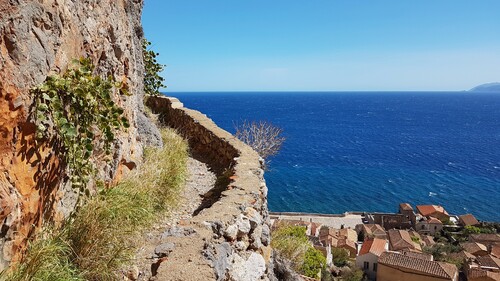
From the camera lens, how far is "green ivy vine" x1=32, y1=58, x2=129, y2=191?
3.23 meters

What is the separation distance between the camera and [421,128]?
108 meters

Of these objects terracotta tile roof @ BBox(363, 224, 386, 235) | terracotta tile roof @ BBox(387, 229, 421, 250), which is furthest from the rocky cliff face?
→ terracotta tile roof @ BBox(363, 224, 386, 235)

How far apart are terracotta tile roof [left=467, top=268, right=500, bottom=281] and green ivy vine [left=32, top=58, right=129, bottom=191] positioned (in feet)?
94.6

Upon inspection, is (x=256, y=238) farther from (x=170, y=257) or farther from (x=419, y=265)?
(x=419, y=265)

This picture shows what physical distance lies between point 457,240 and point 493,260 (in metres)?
7.97

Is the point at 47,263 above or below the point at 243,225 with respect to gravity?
above

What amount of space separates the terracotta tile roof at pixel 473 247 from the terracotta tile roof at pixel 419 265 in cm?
849

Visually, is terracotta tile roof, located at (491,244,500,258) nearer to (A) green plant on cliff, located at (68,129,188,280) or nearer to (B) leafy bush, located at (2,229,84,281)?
(A) green plant on cliff, located at (68,129,188,280)

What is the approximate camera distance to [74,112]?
3.63 meters

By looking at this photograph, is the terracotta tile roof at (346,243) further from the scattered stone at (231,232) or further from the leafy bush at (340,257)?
the scattered stone at (231,232)

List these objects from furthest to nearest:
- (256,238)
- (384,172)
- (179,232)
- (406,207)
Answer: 1. (384,172)
2. (406,207)
3. (256,238)
4. (179,232)

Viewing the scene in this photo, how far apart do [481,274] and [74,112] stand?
30113 millimetres

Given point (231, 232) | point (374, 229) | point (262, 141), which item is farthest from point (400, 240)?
point (231, 232)

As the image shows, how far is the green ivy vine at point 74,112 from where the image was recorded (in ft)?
10.6
